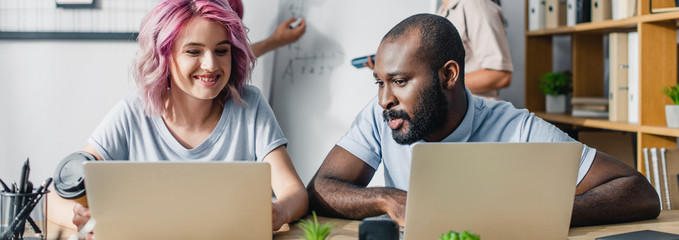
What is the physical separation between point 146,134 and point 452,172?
37.9 inches

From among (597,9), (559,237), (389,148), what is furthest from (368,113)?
(597,9)

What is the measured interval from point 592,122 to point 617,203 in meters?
1.36

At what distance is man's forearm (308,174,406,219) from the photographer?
53.2 inches

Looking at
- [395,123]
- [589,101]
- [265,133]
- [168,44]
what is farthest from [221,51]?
[589,101]

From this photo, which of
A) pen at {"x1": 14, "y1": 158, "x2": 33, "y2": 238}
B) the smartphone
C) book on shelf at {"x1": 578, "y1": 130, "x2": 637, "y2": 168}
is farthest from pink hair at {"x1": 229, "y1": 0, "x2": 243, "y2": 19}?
book on shelf at {"x1": 578, "y1": 130, "x2": 637, "y2": 168}

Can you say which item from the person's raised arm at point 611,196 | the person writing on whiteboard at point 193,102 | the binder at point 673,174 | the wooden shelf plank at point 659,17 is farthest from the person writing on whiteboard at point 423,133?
the wooden shelf plank at point 659,17

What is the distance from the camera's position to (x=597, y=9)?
103 inches

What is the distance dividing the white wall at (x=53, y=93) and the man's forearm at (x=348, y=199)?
5.15ft

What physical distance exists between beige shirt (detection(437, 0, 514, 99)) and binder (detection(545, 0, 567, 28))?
770 mm

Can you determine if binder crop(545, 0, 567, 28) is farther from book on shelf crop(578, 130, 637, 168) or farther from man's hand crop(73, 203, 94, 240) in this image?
man's hand crop(73, 203, 94, 240)

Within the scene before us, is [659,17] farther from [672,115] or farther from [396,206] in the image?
[396,206]

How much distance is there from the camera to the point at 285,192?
1.48 metres

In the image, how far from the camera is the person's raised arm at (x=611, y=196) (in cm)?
132

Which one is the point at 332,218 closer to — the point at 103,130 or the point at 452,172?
the point at 452,172
